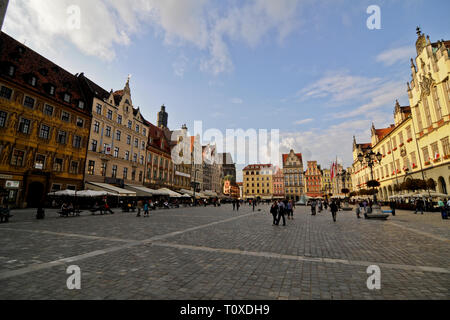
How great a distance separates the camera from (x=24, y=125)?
75.7 feet

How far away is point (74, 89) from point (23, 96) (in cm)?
812

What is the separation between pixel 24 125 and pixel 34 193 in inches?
307

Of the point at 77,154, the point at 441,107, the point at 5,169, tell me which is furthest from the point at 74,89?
the point at 441,107

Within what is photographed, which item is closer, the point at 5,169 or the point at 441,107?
the point at 5,169

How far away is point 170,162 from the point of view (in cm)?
5041

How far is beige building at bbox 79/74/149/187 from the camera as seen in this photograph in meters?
31.2

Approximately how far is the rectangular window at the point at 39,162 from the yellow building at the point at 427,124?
35.1m

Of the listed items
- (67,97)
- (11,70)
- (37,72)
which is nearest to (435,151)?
(67,97)

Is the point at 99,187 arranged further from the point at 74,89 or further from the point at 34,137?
the point at 74,89

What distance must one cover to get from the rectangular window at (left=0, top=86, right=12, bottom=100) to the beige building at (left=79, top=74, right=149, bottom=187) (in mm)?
9429

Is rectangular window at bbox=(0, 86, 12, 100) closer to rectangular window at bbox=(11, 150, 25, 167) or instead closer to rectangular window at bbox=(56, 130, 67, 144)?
rectangular window at bbox=(11, 150, 25, 167)

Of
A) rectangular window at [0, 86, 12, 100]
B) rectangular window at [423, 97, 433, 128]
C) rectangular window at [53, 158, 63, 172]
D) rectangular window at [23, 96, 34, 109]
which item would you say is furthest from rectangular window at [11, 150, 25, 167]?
rectangular window at [423, 97, 433, 128]

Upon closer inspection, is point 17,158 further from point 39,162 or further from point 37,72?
point 37,72

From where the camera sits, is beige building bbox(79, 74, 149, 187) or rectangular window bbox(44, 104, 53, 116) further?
beige building bbox(79, 74, 149, 187)
